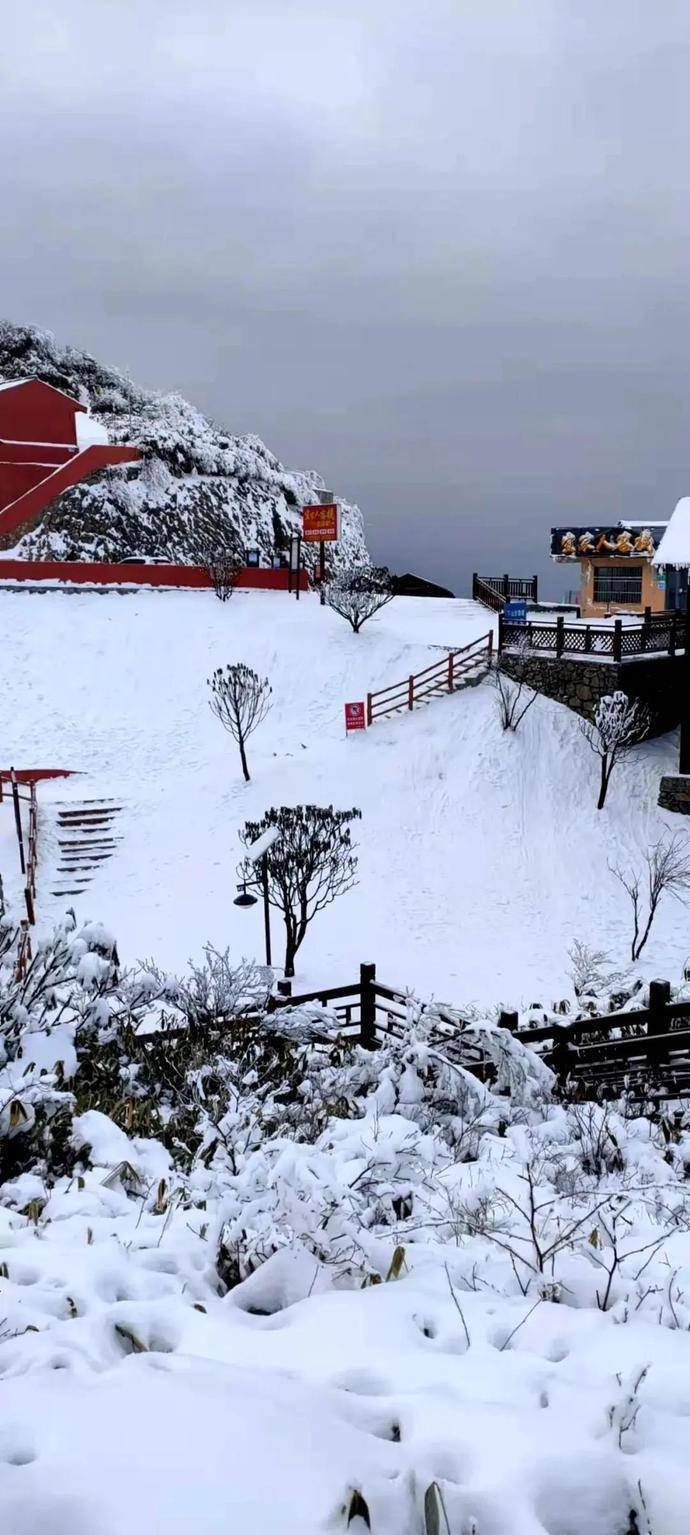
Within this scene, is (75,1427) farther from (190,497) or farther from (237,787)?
(190,497)

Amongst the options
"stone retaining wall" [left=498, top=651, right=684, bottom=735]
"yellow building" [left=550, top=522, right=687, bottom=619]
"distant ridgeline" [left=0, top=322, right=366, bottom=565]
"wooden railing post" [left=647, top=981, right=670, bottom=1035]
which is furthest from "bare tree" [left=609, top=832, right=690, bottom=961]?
"distant ridgeline" [left=0, top=322, right=366, bottom=565]

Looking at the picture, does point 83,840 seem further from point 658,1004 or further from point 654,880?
point 658,1004

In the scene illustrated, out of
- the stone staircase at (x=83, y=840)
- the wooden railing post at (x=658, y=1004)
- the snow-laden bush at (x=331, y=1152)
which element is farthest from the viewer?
the stone staircase at (x=83, y=840)

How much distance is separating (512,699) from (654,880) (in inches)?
273

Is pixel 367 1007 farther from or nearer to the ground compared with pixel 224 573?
nearer to the ground

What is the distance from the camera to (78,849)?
1858 cm

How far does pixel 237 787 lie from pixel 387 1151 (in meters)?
16.1

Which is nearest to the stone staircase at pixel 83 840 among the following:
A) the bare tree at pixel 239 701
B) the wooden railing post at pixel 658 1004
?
the bare tree at pixel 239 701

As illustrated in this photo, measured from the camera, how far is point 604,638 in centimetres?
2108

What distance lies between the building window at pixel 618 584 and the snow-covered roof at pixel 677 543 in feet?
44.5

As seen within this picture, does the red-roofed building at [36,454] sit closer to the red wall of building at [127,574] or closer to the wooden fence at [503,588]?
the red wall of building at [127,574]

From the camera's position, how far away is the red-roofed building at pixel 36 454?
116ft

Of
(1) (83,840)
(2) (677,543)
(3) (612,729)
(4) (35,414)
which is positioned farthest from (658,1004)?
(4) (35,414)

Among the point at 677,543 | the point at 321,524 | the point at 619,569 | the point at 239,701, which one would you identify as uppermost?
the point at 321,524
